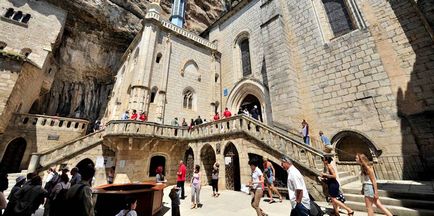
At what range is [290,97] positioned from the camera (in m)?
10.2

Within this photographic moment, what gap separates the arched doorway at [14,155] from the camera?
11.8 meters

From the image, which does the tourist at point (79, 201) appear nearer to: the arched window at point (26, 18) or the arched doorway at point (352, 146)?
the arched doorway at point (352, 146)

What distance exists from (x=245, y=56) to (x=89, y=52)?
50.6 feet

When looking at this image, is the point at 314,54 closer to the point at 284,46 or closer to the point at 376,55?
the point at 284,46

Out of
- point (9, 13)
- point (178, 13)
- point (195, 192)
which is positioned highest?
point (178, 13)

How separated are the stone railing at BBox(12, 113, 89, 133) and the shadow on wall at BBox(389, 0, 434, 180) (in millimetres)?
20067

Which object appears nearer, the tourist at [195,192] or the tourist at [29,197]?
the tourist at [29,197]

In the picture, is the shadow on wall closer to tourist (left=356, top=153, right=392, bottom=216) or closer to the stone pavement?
the stone pavement

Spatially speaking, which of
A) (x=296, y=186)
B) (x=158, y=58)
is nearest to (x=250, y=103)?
(x=158, y=58)

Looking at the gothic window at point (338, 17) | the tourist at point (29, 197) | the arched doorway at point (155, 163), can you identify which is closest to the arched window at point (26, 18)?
the arched doorway at point (155, 163)

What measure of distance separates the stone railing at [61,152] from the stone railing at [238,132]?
8.36ft

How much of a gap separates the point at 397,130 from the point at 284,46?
22.6 feet

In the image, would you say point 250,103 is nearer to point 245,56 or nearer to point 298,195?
point 245,56

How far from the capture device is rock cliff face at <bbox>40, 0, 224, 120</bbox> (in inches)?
643
